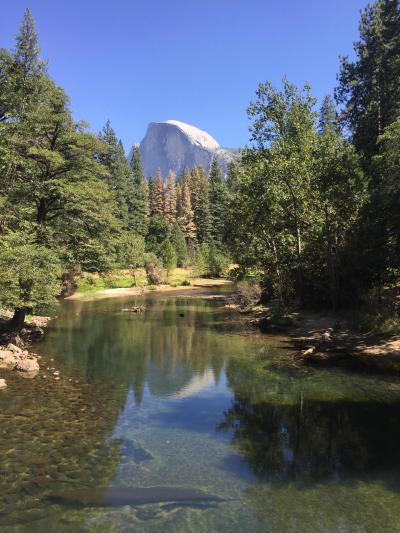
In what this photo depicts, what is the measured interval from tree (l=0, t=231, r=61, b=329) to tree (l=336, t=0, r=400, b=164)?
25684 millimetres

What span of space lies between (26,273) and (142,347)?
7.39m

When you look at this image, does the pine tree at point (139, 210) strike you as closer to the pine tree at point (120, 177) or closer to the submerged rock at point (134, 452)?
the pine tree at point (120, 177)

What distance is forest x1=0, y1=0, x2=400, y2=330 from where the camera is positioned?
69.5 feet

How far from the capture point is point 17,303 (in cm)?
1881

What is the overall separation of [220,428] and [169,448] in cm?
188

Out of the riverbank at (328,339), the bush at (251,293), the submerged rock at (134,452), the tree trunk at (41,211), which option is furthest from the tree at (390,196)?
the tree trunk at (41,211)

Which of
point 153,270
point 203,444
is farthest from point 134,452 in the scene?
point 153,270

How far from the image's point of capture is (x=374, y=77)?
125 ft

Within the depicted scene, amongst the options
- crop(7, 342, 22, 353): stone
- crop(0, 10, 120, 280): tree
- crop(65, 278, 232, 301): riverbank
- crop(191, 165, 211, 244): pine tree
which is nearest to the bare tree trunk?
crop(0, 10, 120, 280): tree

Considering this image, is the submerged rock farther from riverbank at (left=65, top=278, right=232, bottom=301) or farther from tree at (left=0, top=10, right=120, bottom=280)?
riverbank at (left=65, top=278, right=232, bottom=301)

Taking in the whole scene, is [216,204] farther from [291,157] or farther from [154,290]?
[291,157]

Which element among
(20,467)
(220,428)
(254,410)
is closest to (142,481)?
(20,467)

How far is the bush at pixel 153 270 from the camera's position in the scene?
66688 millimetres

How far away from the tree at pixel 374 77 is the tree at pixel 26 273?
25684 mm
